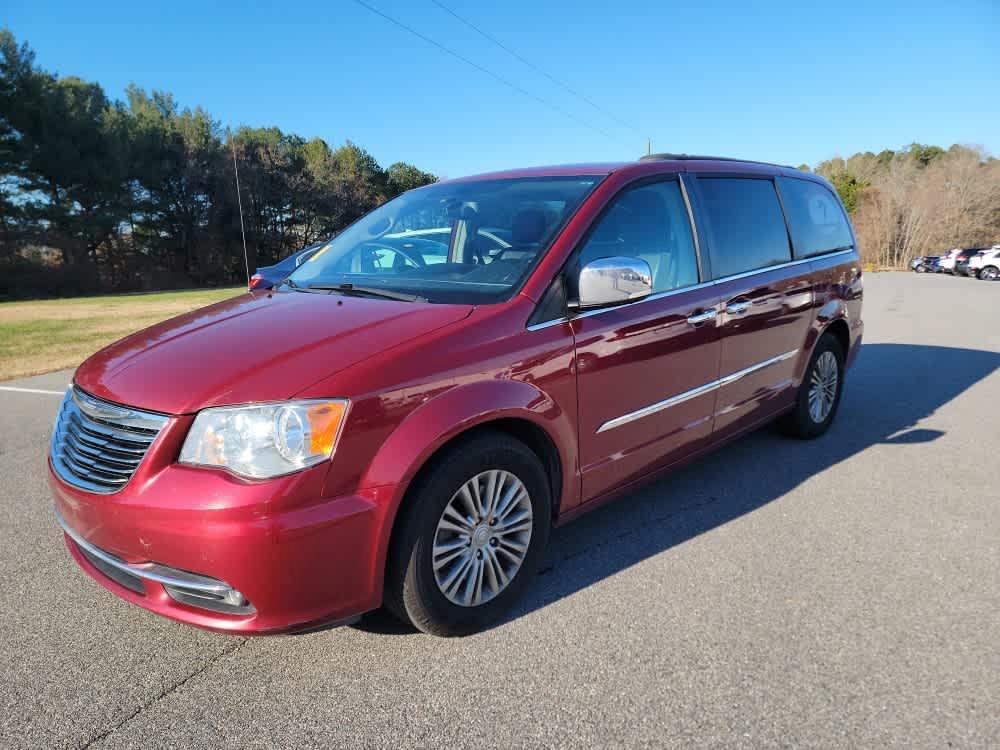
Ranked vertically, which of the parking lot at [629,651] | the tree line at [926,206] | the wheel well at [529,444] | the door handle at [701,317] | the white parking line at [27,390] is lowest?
the parking lot at [629,651]

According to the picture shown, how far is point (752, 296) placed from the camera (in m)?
3.82

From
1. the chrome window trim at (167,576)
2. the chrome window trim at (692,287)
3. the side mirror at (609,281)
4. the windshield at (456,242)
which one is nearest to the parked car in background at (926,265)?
the chrome window trim at (692,287)

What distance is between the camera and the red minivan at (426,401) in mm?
2109

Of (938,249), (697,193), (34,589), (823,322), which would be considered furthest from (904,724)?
(938,249)

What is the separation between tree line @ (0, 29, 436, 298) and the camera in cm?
3481

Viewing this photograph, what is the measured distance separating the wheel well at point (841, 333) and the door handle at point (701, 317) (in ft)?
5.95

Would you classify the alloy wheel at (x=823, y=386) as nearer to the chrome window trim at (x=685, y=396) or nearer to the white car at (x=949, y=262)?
the chrome window trim at (x=685, y=396)

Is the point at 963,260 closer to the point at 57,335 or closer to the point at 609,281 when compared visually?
the point at 57,335

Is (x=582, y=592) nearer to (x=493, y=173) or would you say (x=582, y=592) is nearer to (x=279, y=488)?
(x=279, y=488)

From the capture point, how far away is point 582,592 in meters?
2.90

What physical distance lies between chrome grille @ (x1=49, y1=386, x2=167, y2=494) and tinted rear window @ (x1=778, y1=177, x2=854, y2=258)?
399 centimetres

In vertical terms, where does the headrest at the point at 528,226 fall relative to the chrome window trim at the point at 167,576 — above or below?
above

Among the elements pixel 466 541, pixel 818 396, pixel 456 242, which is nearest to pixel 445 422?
pixel 466 541

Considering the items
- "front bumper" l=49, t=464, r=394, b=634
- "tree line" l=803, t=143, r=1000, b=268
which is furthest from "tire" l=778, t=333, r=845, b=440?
"tree line" l=803, t=143, r=1000, b=268
